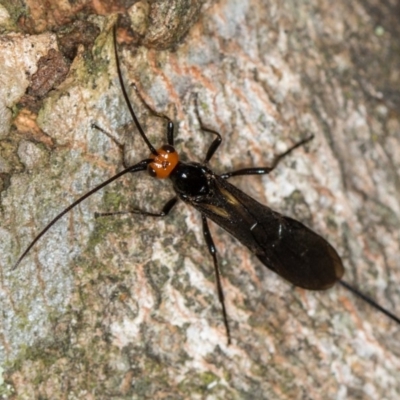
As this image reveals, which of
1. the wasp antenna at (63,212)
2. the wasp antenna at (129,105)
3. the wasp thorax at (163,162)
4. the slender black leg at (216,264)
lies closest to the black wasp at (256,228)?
the slender black leg at (216,264)

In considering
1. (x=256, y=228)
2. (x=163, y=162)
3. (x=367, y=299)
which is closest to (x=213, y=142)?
(x=163, y=162)

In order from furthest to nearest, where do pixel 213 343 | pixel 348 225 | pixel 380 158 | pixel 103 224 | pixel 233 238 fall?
pixel 380 158 < pixel 348 225 < pixel 233 238 < pixel 213 343 < pixel 103 224

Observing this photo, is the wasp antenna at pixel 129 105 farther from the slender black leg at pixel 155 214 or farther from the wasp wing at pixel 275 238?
the wasp wing at pixel 275 238

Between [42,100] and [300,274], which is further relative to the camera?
[300,274]

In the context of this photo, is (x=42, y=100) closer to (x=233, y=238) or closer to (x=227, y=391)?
(x=233, y=238)

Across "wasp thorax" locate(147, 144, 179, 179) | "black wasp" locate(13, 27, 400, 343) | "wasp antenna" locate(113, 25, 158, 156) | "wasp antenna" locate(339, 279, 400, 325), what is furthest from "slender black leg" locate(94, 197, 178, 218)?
"wasp antenna" locate(339, 279, 400, 325)

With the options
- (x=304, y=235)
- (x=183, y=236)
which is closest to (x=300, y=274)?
(x=304, y=235)

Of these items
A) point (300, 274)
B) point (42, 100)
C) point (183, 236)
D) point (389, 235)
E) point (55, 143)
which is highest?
point (42, 100)
